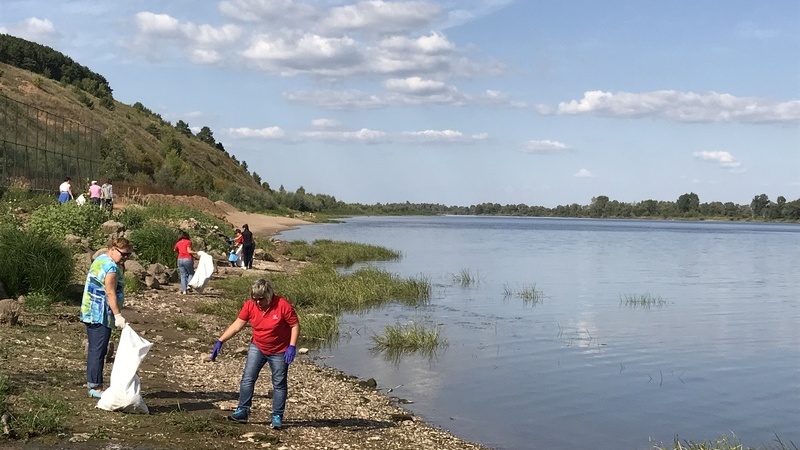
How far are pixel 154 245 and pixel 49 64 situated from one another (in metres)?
96.4

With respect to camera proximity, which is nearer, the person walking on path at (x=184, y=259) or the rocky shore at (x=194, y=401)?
the rocky shore at (x=194, y=401)

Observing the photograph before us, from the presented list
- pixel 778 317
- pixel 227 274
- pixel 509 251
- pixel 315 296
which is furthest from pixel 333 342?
pixel 509 251

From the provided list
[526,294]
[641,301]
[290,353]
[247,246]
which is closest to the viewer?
[290,353]

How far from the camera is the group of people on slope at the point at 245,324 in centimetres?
881

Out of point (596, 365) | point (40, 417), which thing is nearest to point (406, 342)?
point (596, 365)

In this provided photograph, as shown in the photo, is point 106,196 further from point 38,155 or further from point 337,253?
point 337,253

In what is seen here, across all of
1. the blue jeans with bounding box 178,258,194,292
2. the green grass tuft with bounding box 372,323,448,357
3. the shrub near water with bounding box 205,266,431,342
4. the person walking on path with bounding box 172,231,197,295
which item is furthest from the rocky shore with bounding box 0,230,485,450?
the blue jeans with bounding box 178,258,194,292

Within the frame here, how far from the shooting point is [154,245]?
25016mm

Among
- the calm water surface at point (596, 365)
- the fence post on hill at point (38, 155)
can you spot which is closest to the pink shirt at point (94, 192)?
the fence post on hill at point (38, 155)

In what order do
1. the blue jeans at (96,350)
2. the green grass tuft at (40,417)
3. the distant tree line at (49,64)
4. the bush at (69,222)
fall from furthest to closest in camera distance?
the distant tree line at (49,64)
the bush at (69,222)
the blue jeans at (96,350)
the green grass tuft at (40,417)

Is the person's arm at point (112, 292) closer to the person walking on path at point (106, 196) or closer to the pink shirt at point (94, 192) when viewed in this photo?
the pink shirt at point (94, 192)

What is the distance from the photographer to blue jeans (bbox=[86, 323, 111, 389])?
368 inches

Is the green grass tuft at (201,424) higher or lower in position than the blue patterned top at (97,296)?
lower

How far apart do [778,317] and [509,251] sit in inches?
1349
